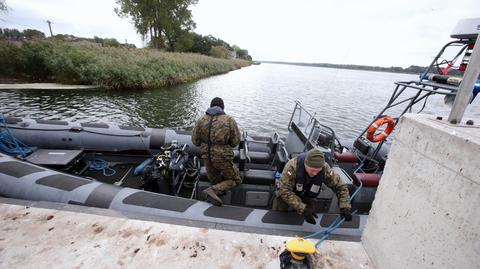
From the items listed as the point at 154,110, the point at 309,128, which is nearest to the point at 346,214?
the point at 309,128

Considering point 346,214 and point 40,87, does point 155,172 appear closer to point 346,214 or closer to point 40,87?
point 346,214

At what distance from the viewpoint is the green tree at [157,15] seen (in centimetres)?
2502

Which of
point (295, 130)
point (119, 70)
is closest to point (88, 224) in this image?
point (295, 130)

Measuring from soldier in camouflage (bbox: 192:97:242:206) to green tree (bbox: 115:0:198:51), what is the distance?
2740 centimetres

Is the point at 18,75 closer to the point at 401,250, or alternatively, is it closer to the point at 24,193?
the point at 24,193

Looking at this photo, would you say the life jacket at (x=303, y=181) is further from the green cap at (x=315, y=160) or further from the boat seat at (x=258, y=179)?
the boat seat at (x=258, y=179)

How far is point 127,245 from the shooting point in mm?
1892

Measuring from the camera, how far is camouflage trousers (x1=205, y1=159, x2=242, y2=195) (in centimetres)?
293

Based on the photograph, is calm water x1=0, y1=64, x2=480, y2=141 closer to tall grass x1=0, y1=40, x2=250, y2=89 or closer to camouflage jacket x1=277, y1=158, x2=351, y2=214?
tall grass x1=0, y1=40, x2=250, y2=89

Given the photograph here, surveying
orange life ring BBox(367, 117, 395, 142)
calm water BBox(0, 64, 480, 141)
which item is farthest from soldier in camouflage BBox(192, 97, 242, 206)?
calm water BBox(0, 64, 480, 141)

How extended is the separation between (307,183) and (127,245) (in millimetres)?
1753

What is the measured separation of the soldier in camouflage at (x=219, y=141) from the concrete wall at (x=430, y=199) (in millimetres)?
1730

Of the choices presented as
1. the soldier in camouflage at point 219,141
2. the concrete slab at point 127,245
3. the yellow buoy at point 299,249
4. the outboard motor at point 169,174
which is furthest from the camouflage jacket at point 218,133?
the yellow buoy at point 299,249

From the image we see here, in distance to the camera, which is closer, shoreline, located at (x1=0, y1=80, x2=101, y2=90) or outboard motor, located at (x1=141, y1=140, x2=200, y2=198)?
outboard motor, located at (x1=141, y1=140, x2=200, y2=198)
